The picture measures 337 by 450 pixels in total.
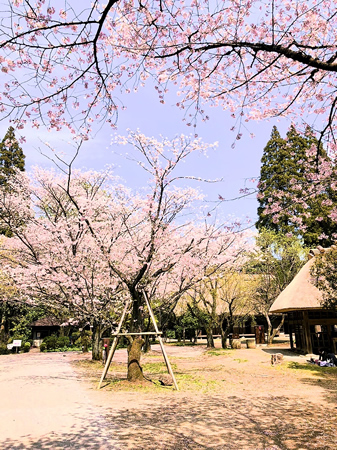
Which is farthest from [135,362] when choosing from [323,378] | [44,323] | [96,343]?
[44,323]

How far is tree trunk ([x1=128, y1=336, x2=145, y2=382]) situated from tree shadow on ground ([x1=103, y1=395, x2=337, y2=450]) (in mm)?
2261

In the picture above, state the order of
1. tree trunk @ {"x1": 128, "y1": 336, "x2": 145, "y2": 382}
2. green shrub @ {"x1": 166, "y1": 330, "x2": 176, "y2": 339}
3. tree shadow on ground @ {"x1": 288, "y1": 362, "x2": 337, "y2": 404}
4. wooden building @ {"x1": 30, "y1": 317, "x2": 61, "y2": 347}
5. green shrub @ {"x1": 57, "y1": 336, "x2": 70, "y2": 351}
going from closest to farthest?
tree shadow on ground @ {"x1": 288, "y1": 362, "x2": 337, "y2": 404} < tree trunk @ {"x1": 128, "y1": 336, "x2": 145, "y2": 382} < green shrub @ {"x1": 57, "y1": 336, "x2": 70, "y2": 351} < wooden building @ {"x1": 30, "y1": 317, "x2": 61, "y2": 347} < green shrub @ {"x1": 166, "y1": 330, "x2": 176, "y2": 339}

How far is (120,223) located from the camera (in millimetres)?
12523

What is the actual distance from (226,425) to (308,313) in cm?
1136

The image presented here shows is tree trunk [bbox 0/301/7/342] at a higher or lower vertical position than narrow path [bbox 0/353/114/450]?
higher

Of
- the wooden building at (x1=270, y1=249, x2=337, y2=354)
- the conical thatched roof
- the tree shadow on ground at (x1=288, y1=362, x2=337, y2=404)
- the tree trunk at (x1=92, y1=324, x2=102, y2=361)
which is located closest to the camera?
the tree shadow on ground at (x1=288, y1=362, x2=337, y2=404)

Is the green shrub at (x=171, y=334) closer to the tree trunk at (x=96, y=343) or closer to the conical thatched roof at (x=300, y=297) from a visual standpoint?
the tree trunk at (x=96, y=343)

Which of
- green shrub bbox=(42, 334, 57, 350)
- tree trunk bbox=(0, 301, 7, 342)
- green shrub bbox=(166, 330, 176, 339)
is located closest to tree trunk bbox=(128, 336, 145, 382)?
green shrub bbox=(42, 334, 57, 350)

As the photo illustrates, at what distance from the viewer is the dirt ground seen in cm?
438

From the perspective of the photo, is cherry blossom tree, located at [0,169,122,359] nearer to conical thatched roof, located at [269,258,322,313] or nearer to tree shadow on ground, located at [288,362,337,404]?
tree shadow on ground, located at [288,362,337,404]

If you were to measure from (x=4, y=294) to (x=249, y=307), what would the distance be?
15166mm

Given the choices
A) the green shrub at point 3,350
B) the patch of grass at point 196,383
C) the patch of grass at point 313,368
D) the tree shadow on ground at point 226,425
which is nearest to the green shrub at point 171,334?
the green shrub at point 3,350

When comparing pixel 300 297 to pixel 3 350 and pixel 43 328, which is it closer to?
pixel 3 350

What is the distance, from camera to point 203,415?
19.2 ft
